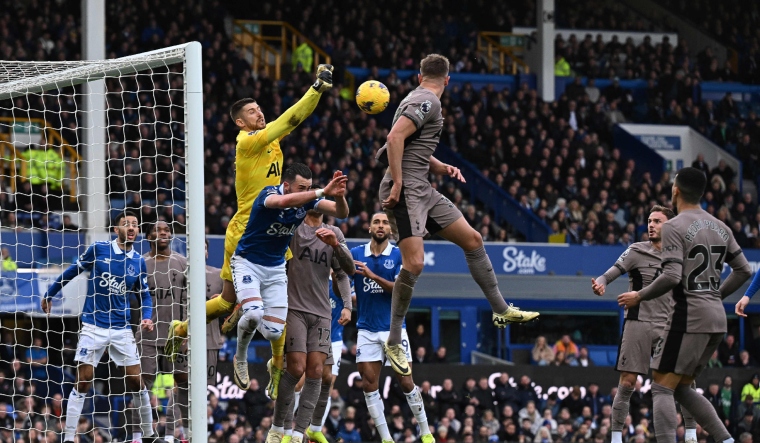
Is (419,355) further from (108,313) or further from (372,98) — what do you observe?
(372,98)

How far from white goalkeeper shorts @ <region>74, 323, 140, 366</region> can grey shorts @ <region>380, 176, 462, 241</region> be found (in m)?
3.73

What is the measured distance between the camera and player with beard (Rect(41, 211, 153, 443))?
39.0 feet

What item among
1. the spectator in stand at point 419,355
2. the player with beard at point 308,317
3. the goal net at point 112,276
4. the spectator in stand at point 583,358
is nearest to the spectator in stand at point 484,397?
the spectator in stand at point 419,355

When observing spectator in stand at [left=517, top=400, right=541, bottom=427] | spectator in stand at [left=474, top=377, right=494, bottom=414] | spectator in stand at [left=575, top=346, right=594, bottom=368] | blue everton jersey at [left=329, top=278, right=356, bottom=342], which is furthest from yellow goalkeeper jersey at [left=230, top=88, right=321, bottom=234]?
spectator in stand at [left=575, top=346, right=594, bottom=368]

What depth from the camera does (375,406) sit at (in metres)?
12.6

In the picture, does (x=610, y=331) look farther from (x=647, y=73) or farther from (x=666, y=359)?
(x=666, y=359)

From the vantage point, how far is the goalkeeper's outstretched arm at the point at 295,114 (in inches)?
372

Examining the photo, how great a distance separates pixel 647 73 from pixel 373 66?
8.16m

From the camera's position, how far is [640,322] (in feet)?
40.2

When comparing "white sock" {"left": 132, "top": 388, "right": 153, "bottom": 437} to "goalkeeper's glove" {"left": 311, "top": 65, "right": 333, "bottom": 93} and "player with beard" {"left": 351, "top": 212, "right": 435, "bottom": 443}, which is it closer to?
"player with beard" {"left": 351, "top": 212, "right": 435, "bottom": 443}

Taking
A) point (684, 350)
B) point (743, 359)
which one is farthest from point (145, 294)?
point (743, 359)

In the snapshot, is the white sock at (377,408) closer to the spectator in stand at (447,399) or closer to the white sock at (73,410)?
the white sock at (73,410)

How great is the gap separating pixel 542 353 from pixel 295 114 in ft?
49.7

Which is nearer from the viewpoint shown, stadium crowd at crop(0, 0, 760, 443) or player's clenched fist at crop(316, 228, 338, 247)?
player's clenched fist at crop(316, 228, 338, 247)
